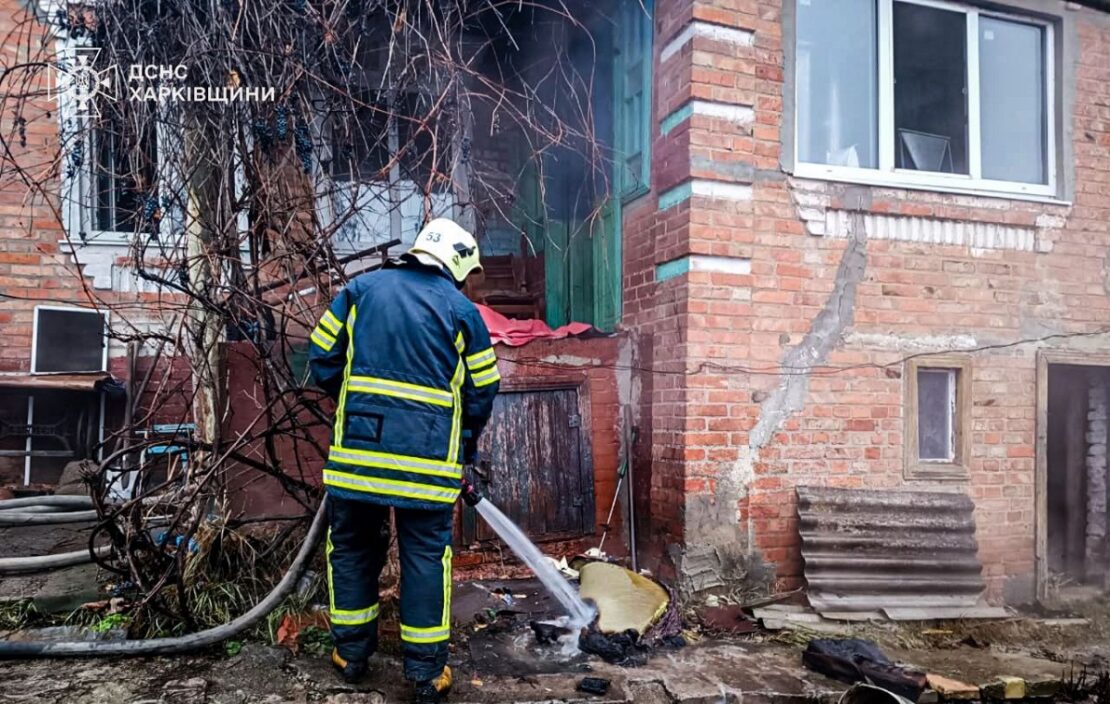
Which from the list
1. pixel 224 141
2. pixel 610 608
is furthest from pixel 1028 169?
pixel 224 141

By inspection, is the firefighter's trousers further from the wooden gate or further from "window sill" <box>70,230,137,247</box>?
"window sill" <box>70,230,137,247</box>

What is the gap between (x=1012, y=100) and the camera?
599 cm

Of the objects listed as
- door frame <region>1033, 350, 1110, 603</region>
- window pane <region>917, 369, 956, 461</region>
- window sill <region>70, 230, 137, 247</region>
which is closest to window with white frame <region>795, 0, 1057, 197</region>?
door frame <region>1033, 350, 1110, 603</region>

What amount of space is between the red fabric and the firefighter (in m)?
1.83

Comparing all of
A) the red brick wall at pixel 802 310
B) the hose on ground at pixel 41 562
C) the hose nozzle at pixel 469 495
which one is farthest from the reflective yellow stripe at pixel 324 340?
the red brick wall at pixel 802 310

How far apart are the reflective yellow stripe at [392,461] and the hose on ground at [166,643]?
92 cm

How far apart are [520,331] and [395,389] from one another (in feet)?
7.85

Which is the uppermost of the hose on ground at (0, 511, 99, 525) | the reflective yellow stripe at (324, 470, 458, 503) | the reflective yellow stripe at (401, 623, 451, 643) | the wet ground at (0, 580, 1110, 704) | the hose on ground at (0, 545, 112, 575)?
the reflective yellow stripe at (324, 470, 458, 503)

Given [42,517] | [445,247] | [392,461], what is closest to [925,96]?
[445,247]

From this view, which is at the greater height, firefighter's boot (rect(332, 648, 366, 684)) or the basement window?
the basement window

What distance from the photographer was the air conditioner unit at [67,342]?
Answer: 6.89m

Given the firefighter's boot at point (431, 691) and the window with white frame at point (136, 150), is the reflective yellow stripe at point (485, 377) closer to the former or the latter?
the firefighter's boot at point (431, 691)

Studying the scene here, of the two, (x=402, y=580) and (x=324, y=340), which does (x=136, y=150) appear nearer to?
(x=324, y=340)

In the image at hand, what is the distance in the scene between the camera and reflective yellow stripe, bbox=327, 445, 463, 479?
3.27 metres
